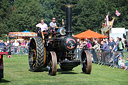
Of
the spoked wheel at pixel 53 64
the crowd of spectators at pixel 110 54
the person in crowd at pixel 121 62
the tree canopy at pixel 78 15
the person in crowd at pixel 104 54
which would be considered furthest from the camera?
the tree canopy at pixel 78 15

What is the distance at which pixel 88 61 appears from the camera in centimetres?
1383

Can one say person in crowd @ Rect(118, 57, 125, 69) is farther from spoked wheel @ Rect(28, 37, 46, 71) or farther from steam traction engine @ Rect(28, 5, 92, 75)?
spoked wheel @ Rect(28, 37, 46, 71)

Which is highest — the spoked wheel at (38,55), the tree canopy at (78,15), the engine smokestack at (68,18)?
the tree canopy at (78,15)

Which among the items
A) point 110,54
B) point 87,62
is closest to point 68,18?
point 87,62

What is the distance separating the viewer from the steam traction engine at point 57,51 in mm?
13653

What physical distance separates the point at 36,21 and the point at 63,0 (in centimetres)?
987

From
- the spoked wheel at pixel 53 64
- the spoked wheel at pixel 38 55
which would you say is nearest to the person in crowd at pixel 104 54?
the spoked wheel at pixel 38 55

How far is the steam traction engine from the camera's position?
13.7 m

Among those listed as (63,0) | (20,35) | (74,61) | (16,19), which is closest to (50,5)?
(63,0)

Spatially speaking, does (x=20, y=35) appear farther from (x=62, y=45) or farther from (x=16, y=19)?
(x=62, y=45)

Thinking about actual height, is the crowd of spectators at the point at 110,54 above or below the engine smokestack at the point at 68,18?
below

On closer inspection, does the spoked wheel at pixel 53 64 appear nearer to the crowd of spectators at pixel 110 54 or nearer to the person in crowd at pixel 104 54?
the crowd of spectators at pixel 110 54

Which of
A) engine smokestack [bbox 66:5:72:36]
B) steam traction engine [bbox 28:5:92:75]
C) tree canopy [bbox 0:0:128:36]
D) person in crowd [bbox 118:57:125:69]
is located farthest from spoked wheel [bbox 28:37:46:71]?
tree canopy [bbox 0:0:128:36]

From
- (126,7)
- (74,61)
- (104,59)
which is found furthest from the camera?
(126,7)
